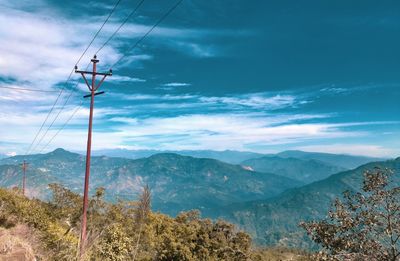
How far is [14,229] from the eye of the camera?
2698 cm

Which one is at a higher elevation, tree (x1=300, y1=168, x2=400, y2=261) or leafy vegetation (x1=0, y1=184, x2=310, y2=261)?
tree (x1=300, y1=168, x2=400, y2=261)

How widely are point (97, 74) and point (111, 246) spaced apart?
13959 mm

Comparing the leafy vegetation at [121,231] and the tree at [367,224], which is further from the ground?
the tree at [367,224]

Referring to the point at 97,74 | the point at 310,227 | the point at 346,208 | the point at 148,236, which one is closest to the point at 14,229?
the point at 97,74

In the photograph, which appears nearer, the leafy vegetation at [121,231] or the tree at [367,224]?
the tree at [367,224]

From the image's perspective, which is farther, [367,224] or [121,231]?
[121,231]

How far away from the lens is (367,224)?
49.9 feet

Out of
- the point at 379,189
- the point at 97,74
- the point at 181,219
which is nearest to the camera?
the point at 379,189

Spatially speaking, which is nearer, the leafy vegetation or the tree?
the tree

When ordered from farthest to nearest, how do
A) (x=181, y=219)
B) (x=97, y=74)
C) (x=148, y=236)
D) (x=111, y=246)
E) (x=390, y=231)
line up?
(x=181, y=219) → (x=148, y=236) → (x=97, y=74) → (x=111, y=246) → (x=390, y=231)

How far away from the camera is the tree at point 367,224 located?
47.9 feet

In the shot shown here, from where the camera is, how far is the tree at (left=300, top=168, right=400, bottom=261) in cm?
1459

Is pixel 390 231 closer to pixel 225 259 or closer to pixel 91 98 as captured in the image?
pixel 91 98

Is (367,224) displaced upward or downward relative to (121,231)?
upward
